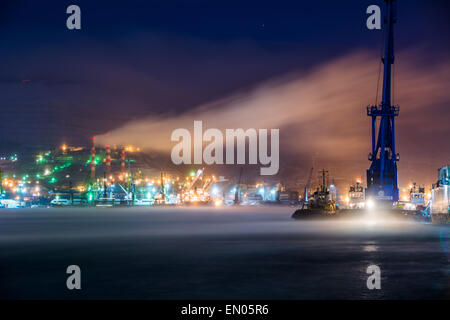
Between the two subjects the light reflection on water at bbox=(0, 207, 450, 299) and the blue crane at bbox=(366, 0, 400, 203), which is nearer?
the light reflection on water at bbox=(0, 207, 450, 299)

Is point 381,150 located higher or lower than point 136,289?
higher

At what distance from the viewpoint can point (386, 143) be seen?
100062 millimetres

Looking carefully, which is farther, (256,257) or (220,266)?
(256,257)

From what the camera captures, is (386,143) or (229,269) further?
(386,143)

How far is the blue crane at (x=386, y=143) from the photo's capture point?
9938 centimetres

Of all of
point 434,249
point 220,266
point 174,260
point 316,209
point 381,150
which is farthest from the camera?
point 381,150

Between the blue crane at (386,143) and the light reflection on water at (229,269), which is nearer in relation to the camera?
the light reflection on water at (229,269)

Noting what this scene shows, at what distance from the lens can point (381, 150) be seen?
3920 inches

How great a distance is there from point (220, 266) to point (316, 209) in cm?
6496

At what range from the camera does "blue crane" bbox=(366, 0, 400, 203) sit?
99375mm
